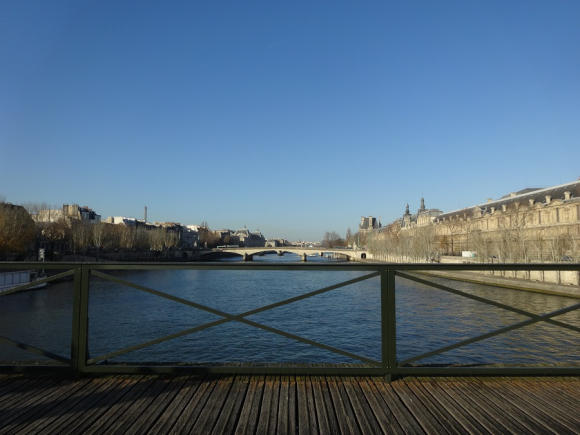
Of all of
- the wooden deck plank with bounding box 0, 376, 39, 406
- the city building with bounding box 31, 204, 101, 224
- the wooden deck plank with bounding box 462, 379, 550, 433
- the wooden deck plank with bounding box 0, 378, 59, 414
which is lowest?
the wooden deck plank with bounding box 462, 379, 550, 433

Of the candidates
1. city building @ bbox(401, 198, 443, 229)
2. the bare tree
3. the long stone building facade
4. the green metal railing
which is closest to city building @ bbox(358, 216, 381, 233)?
city building @ bbox(401, 198, 443, 229)

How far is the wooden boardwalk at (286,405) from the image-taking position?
10.1ft

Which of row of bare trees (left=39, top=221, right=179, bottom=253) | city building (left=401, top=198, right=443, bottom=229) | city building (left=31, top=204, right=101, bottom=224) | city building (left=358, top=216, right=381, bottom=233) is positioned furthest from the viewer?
city building (left=358, top=216, right=381, bottom=233)

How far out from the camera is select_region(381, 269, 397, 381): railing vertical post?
13.3 feet

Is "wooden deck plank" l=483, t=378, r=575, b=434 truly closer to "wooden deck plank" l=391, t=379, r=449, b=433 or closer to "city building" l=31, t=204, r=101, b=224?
"wooden deck plank" l=391, t=379, r=449, b=433

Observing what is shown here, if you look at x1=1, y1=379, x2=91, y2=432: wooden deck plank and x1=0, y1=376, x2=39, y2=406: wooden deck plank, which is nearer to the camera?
x1=1, y1=379, x2=91, y2=432: wooden deck plank

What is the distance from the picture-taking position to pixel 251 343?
14180mm

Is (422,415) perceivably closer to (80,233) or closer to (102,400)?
(102,400)

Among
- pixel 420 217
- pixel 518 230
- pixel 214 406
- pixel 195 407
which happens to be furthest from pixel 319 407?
pixel 420 217

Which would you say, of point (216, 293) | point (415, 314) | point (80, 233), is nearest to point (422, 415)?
point (415, 314)

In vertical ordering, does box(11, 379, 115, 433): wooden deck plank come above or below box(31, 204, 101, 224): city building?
below

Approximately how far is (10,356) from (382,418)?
16.2 m

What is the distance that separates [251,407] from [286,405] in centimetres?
31

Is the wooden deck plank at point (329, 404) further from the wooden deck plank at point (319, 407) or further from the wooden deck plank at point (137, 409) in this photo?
the wooden deck plank at point (137, 409)
